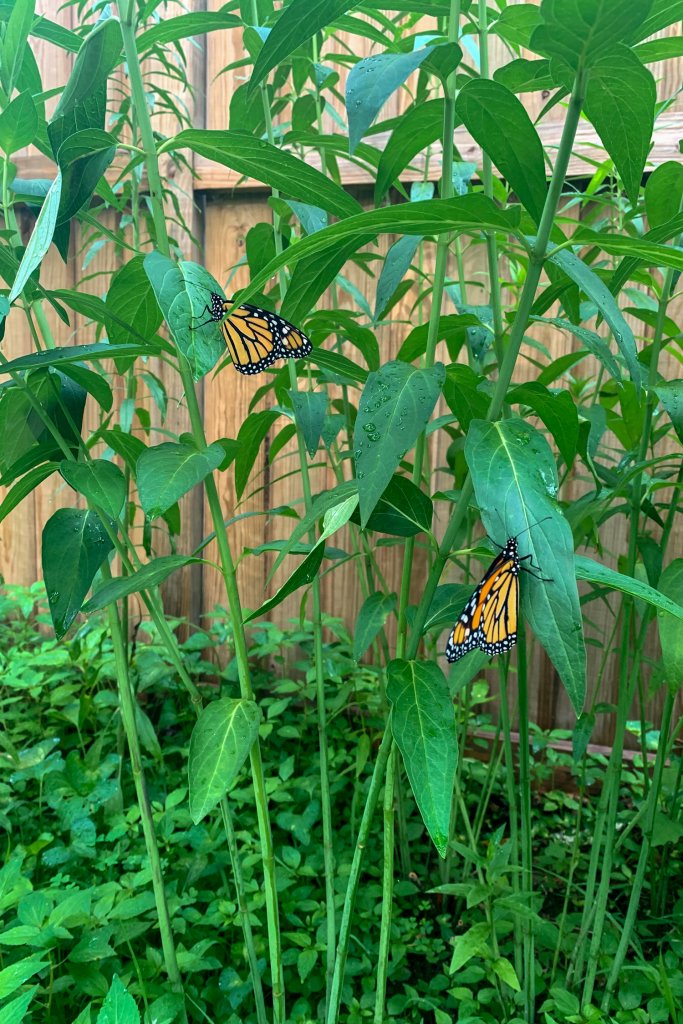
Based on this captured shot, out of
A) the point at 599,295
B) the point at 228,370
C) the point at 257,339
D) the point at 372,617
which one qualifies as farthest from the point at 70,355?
the point at 228,370

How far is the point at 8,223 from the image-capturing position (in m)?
1.00

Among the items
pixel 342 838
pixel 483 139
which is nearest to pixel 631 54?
pixel 483 139

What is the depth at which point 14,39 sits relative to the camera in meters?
0.81

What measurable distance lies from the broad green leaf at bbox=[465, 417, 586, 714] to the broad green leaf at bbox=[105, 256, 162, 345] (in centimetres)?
53

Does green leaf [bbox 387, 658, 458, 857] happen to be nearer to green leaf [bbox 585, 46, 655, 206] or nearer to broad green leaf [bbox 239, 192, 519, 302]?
broad green leaf [bbox 239, 192, 519, 302]

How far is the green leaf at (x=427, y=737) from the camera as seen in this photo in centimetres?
67

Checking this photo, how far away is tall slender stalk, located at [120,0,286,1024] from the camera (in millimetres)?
800

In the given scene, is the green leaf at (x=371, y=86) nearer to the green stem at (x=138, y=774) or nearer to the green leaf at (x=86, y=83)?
the green leaf at (x=86, y=83)

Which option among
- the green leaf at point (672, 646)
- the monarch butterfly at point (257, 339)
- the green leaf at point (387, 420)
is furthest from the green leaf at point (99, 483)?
the green leaf at point (672, 646)

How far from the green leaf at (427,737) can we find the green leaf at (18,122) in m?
0.84

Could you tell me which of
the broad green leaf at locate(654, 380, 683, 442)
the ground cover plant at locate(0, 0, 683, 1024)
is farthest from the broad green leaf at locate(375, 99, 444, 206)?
the broad green leaf at locate(654, 380, 683, 442)

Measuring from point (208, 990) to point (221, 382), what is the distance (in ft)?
5.73

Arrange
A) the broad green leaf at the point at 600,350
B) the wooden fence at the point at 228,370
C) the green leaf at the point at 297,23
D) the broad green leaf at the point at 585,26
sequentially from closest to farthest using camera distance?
the broad green leaf at the point at 585,26 → the green leaf at the point at 297,23 → the broad green leaf at the point at 600,350 → the wooden fence at the point at 228,370

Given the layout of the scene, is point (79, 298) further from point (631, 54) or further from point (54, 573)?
point (631, 54)
